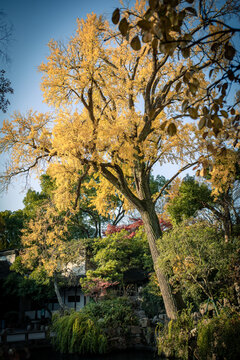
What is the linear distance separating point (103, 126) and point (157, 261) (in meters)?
3.45

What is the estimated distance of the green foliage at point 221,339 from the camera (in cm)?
404

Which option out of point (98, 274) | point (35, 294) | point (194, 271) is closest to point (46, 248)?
point (98, 274)

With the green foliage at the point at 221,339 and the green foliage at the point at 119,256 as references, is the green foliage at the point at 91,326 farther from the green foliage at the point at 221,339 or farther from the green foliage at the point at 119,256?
the green foliage at the point at 221,339

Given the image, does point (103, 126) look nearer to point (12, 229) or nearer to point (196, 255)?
point (196, 255)

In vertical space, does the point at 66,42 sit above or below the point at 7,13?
above

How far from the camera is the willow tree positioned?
5.65 metres

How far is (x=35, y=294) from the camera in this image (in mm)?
13312

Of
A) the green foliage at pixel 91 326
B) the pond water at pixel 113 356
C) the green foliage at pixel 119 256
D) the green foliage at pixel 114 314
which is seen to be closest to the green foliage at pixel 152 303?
the green foliage at pixel 114 314

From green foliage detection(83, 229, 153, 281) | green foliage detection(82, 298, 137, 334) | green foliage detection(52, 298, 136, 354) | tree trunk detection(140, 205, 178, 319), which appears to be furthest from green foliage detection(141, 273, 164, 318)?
tree trunk detection(140, 205, 178, 319)

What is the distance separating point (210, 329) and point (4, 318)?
40.7 ft

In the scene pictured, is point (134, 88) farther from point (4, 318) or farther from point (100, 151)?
point (4, 318)

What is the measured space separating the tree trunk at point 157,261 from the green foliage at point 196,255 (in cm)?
28

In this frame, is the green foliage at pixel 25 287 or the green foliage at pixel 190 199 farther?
the green foliage at pixel 25 287

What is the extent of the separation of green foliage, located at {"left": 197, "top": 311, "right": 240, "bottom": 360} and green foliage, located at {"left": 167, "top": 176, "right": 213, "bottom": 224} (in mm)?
4538
